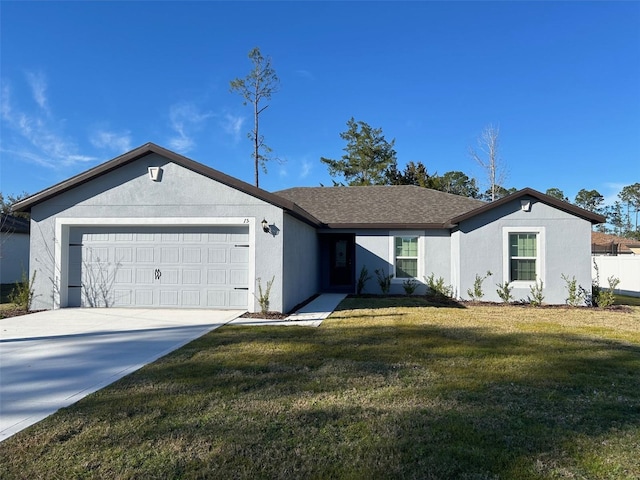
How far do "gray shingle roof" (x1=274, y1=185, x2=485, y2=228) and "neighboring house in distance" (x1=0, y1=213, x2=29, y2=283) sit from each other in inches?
510

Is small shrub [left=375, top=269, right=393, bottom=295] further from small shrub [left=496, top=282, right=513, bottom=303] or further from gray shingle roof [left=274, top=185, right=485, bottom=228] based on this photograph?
small shrub [left=496, top=282, right=513, bottom=303]

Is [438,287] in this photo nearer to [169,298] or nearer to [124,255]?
[169,298]

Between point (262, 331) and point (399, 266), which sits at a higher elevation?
point (399, 266)

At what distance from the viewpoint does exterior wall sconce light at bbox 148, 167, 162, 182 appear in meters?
9.91

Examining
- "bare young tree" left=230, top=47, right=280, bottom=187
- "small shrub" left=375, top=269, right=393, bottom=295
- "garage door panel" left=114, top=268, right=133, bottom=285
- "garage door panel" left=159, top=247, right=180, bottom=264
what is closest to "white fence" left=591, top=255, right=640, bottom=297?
"small shrub" left=375, top=269, right=393, bottom=295

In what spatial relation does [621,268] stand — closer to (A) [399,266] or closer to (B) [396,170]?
(A) [399,266]

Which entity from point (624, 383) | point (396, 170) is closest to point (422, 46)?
point (624, 383)

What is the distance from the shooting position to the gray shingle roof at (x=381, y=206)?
14.3 m

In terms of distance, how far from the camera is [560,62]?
48.9 ft

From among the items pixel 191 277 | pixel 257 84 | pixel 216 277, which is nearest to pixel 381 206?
pixel 216 277

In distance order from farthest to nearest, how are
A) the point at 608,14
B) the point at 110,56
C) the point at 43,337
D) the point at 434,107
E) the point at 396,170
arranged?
the point at 396,170 → the point at 434,107 → the point at 110,56 → the point at 608,14 → the point at 43,337

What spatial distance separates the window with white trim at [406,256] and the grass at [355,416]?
7.47m

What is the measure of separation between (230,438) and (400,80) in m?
17.9

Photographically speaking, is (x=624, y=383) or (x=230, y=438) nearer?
(x=230, y=438)
